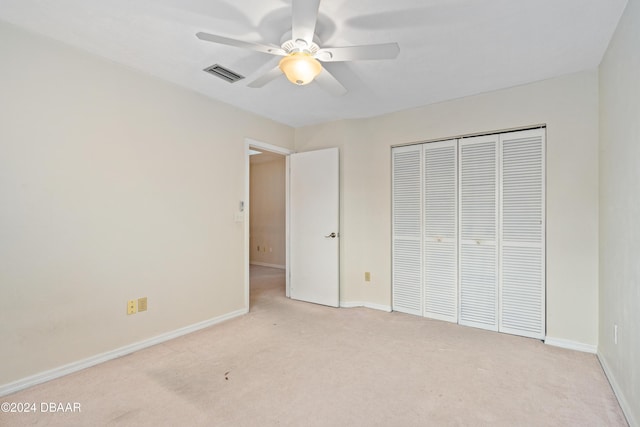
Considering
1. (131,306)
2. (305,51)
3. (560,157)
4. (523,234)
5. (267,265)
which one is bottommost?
(267,265)

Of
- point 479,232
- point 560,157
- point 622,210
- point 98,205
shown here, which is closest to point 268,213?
point 98,205

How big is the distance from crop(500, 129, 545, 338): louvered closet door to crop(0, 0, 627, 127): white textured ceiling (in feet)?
2.09

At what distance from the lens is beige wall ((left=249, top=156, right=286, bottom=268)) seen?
22.2 ft

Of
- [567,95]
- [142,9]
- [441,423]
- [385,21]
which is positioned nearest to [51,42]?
[142,9]

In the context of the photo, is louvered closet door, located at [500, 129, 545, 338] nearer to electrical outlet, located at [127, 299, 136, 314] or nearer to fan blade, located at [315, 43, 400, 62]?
fan blade, located at [315, 43, 400, 62]

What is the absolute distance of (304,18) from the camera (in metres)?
1.57

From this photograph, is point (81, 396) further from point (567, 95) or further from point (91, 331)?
point (567, 95)

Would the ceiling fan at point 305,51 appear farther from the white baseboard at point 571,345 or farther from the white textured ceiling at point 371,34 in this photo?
the white baseboard at point 571,345

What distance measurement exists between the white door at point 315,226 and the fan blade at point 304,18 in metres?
2.12

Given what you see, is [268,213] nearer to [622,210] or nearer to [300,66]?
[300,66]

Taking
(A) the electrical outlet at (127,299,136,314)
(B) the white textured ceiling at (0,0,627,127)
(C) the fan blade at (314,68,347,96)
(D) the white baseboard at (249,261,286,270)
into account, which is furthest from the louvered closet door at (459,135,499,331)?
(D) the white baseboard at (249,261,286,270)

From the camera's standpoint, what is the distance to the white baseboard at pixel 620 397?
1.62m

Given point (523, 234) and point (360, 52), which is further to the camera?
point (523, 234)

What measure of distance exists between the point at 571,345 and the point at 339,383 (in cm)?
206
